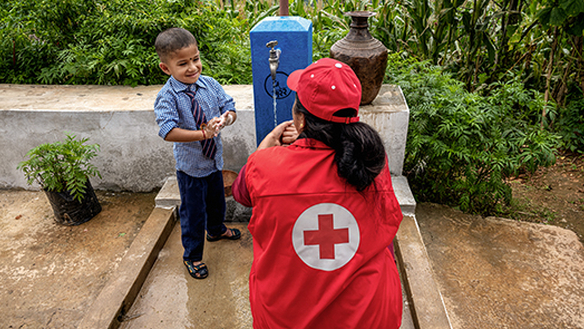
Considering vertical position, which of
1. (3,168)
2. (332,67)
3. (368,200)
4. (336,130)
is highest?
(332,67)

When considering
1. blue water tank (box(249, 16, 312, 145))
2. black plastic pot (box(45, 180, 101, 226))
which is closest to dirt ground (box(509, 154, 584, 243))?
blue water tank (box(249, 16, 312, 145))

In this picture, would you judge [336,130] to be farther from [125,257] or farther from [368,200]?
[125,257]

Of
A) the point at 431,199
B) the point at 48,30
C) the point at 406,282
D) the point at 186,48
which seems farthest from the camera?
the point at 48,30

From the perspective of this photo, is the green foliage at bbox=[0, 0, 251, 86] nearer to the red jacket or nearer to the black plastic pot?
the black plastic pot

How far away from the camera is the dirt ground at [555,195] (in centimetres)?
332

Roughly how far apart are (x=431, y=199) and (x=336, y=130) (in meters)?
2.44

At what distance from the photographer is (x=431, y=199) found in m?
3.38

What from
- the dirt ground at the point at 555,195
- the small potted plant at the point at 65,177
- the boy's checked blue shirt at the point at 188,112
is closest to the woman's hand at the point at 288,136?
the boy's checked blue shirt at the point at 188,112

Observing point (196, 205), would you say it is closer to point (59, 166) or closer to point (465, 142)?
point (59, 166)

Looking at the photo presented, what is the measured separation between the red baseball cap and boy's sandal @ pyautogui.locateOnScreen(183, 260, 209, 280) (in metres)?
1.64

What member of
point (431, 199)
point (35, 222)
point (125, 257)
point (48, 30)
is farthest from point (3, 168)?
point (431, 199)

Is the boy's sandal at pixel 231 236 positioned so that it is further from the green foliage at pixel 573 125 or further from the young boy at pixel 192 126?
the green foliage at pixel 573 125

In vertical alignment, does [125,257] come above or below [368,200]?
below

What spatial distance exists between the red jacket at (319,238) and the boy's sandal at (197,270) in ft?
4.41
